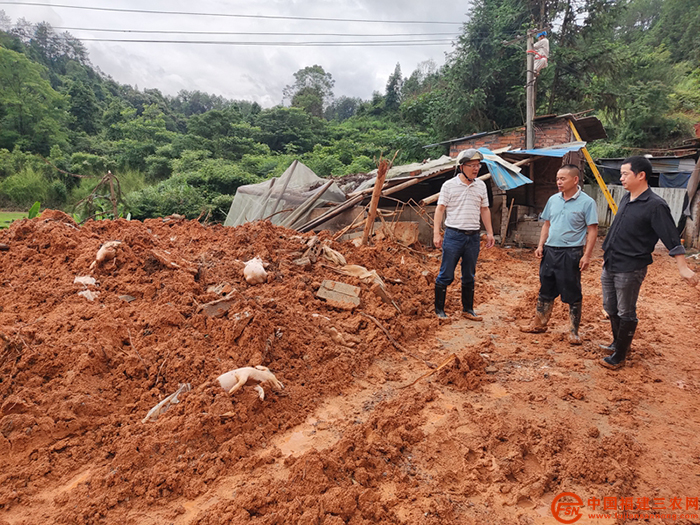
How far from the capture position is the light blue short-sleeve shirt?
3.42m

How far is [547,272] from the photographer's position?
3.69 metres

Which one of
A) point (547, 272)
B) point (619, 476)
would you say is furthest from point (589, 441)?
point (547, 272)

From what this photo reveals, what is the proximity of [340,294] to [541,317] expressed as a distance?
2128 mm

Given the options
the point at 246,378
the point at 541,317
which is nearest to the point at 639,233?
the point at 541,317

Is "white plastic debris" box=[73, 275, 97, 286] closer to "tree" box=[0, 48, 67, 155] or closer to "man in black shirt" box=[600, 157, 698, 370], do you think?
"man in black shirt" box=[600, 157, 698, 370]

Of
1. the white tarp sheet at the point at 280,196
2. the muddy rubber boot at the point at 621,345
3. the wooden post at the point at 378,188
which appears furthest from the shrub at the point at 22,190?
the muddy rubber boot at the point at 621,345

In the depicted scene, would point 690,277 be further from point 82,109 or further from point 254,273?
point 82,109

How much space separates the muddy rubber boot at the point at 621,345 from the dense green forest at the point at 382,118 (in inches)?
409

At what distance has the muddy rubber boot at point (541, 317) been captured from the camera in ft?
12.9

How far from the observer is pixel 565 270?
11.6 ft

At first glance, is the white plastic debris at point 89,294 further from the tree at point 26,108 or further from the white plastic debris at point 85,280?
the tree at point 26,108

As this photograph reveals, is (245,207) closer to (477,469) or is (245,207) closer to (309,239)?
(309,239)

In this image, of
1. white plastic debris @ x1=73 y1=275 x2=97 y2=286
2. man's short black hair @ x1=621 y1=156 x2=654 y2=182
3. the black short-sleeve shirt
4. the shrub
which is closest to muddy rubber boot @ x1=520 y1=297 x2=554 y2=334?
the black short-sleeve shirt

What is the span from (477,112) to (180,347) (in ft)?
62.1
